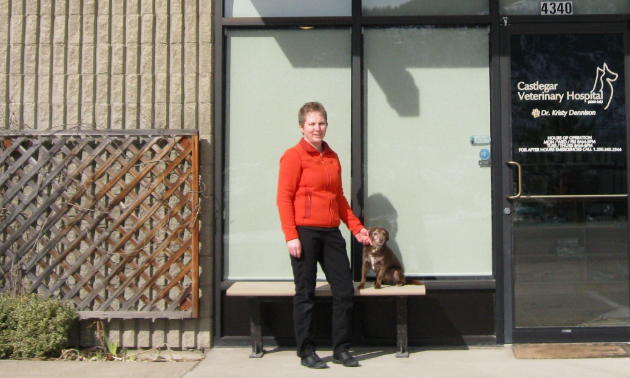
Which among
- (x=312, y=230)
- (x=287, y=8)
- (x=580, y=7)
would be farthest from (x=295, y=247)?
(x=580, y=7)

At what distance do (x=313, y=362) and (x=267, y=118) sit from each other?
1861mm

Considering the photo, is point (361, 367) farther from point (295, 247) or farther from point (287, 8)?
point (287, 8)

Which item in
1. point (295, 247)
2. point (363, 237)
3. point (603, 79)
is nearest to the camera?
point (295, 247)

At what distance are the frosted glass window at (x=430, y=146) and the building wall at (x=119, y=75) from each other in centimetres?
129

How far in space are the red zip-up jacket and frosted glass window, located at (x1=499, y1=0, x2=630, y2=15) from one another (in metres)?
1.97

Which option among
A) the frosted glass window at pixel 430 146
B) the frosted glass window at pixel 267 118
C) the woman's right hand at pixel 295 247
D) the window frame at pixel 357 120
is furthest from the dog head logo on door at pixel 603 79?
the woman's right hand at pixel 295 247

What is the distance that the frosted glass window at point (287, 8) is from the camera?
505 cm

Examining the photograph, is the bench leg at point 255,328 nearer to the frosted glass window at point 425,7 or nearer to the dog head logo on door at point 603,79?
the frosted glass window at point 425,7

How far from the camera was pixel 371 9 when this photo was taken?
506 cm

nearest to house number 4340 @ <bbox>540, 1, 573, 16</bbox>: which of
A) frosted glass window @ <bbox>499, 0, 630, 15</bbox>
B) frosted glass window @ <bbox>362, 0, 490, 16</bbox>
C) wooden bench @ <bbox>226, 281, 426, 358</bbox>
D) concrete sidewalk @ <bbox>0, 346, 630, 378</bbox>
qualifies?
frosted glass window @ <bbox>499, 0, 630, 15</bbox>

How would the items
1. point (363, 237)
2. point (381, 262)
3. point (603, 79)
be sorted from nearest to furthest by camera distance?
point (363, 237), point (381, 262), point (603, 79)

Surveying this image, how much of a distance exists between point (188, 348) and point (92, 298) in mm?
796

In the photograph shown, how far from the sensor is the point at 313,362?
4395 millimetres

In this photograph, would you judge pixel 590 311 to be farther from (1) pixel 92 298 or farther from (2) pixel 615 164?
(1) pixel 92 298
